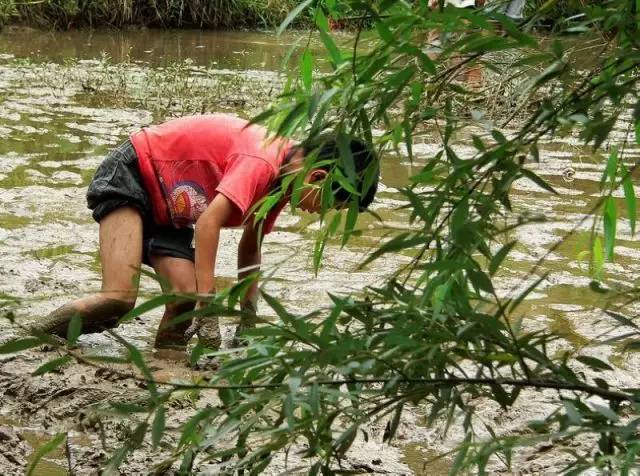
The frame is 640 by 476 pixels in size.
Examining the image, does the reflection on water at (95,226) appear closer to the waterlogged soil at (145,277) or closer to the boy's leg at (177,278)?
the waterlogged soil at (145,277)

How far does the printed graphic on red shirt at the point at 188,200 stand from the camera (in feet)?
12.6

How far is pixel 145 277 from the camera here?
4.59 metres

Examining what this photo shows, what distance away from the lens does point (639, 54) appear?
A: 5.55 feet

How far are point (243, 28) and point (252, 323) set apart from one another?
14842 millimetres

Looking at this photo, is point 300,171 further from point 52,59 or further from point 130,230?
point 52,59

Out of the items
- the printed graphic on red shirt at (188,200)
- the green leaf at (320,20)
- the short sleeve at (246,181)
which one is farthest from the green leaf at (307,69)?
the printed graphic on red shirt at (188,200)

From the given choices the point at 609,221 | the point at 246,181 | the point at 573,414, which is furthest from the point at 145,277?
the point at 573,414

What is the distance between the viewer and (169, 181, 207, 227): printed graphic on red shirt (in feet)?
12.6

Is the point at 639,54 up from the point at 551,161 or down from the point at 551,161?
up

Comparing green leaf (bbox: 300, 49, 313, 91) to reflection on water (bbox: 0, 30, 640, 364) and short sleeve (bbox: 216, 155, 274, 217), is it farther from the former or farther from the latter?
short sleeve (bbox: 216, 155, 274, 217)

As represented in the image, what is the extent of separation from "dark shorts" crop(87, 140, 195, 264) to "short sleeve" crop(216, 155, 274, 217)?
16.5 inches

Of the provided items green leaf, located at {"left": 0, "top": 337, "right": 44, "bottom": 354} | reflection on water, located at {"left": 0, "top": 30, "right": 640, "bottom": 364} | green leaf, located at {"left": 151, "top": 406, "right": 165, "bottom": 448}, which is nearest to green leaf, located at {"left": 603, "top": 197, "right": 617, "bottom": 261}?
reflection on water, located at {"left": 0, "top": 30, "right": 640, "bottom": 364}

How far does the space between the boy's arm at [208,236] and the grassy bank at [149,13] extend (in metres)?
9.92

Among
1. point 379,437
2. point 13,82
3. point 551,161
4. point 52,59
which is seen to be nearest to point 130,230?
point 379,437
